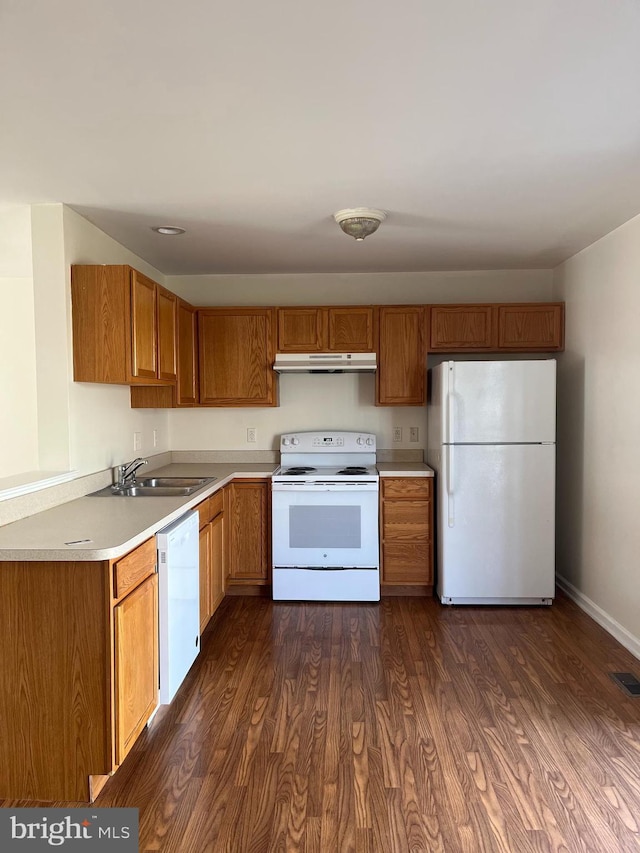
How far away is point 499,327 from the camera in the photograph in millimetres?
4176

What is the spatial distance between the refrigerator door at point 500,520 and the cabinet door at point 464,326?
846 millimetres

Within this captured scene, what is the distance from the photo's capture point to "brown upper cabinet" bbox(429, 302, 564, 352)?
13.6 ft

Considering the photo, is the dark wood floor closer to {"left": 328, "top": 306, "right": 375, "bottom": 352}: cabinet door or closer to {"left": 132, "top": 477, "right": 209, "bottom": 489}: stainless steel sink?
{"left": 132, "top": 477, "right": 209, "bottom": 489}: stainless steel sink

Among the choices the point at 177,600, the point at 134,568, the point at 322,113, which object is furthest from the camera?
the point at 177,600

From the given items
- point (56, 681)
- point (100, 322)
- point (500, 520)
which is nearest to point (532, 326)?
point (500, 520)

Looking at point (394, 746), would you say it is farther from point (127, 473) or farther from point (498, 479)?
point (127, 473)

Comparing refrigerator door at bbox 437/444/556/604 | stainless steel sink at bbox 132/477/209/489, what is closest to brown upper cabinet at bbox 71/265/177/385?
stainless steel sink at bbox 132/477/209/489

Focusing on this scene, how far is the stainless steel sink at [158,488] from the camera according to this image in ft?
10.4

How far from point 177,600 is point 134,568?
49 cm

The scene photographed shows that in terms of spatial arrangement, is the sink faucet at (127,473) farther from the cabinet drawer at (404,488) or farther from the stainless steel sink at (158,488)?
the cabinet drawer at (404,488)

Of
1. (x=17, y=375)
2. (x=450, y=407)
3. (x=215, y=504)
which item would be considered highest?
(x=17, y=375)

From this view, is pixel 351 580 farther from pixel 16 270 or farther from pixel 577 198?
pixel 16 270

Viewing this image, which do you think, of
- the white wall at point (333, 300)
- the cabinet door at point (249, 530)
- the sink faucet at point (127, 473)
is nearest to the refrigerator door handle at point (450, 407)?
the white wall at point (333, 300)

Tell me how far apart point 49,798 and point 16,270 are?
133 inches
